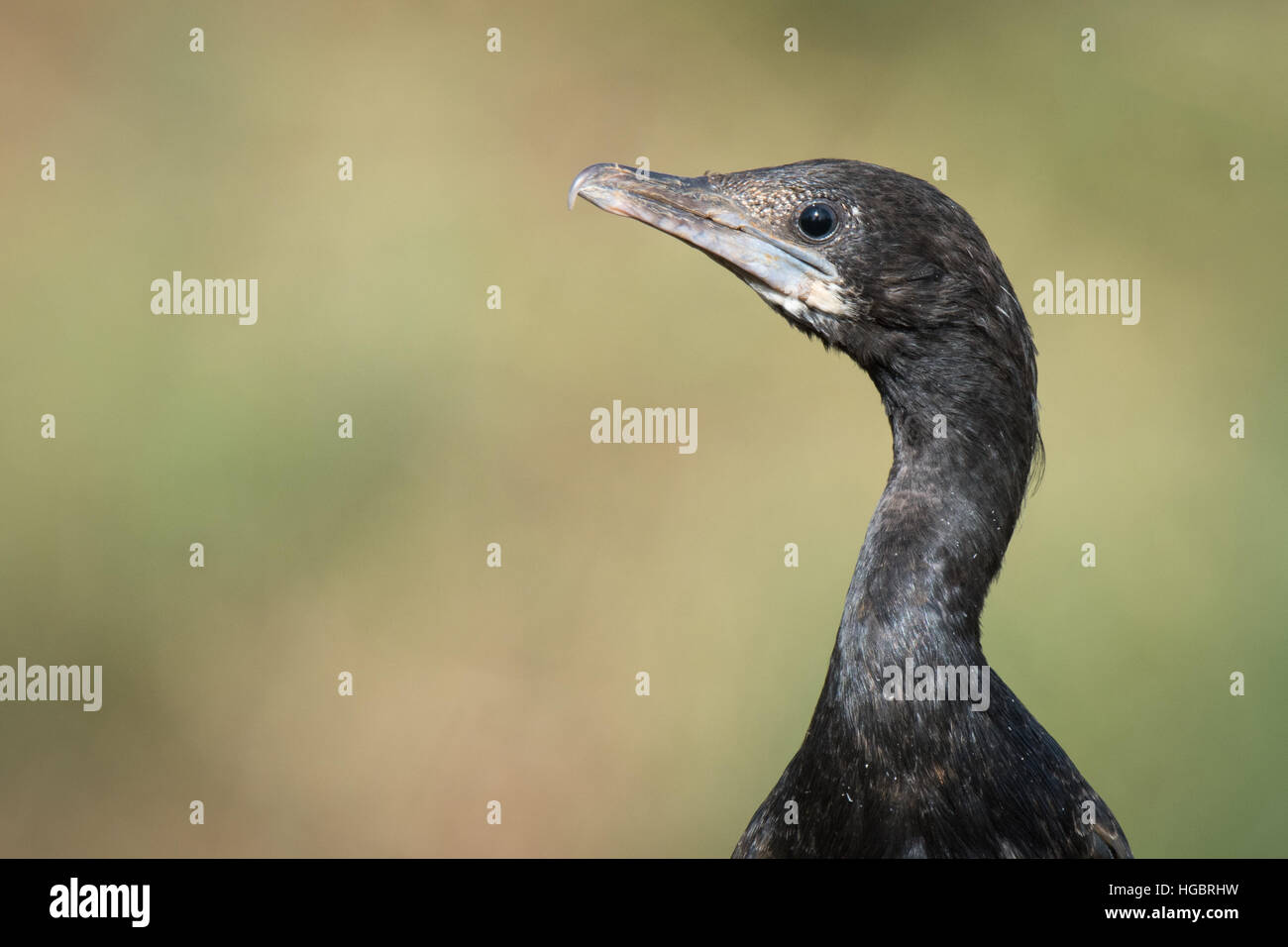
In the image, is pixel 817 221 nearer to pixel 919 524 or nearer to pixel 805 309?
pixel 805 309

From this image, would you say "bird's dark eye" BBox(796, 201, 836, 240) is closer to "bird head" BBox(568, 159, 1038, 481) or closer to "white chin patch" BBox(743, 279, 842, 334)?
"bird head" BBox(568, 159, 1038, 481)

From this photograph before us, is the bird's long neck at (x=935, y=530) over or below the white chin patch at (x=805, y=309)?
below

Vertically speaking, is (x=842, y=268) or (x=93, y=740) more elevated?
(x=842, y=268)

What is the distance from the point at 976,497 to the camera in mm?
4457

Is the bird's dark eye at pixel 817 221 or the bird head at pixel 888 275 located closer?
the bird head at pixel 888 275

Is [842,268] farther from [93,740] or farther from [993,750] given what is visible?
[93,740]

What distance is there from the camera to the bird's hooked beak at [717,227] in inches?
183

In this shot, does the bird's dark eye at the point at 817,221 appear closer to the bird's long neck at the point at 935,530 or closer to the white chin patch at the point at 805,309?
the white chin patch at the point at 805,309

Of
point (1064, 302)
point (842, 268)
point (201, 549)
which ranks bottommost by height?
point (201, 549)

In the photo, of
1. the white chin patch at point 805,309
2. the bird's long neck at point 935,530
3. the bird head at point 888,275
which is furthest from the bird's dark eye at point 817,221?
the bird's long neck at point 935,530

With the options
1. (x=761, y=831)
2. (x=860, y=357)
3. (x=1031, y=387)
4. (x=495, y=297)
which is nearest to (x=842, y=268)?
(x=860, y=357)

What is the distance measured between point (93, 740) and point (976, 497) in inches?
359

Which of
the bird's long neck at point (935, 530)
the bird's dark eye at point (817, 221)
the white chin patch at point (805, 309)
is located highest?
the bird's dark eye at point (817, 221)

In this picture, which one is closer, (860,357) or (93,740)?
(860,357)
